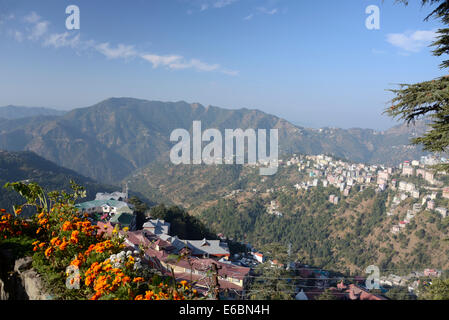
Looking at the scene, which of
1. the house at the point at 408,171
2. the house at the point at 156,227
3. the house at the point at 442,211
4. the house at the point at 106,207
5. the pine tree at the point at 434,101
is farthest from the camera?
the house at the point at 408,171

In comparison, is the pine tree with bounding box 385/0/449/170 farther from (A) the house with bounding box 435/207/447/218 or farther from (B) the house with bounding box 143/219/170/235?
(A) the house with bounding box 435/207/447/218

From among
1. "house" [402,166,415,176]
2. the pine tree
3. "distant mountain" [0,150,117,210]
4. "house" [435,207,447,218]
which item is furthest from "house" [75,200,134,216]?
"house" [402,166,415,176]

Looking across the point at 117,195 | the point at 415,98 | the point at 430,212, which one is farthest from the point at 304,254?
the point at 415,98

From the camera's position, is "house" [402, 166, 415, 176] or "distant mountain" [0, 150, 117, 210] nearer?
"distant mountain" [0, 150, 117, 210]

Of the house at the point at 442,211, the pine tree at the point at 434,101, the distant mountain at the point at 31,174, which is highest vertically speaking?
the pine tree at the point at 434,101

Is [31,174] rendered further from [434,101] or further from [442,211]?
[442,211]

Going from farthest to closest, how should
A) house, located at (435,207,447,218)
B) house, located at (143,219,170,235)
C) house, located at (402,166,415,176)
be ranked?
house, located at (402,166,415,176) → house, located at (435,207,447,218) → house, located at (143,219,170,235)

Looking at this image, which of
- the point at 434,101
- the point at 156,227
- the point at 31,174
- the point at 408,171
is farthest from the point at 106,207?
the point at 408,171

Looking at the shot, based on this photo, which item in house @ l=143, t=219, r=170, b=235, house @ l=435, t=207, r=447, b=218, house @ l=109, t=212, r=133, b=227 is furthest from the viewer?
house @ l=435, t=207, r=447, b=218

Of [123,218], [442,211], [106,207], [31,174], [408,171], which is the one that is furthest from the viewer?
[408,171]

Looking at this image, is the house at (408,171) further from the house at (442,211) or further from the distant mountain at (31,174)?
the distant mountain at (31,174)

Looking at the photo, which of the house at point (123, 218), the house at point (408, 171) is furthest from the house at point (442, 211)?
the house at point (123, 218)
